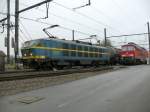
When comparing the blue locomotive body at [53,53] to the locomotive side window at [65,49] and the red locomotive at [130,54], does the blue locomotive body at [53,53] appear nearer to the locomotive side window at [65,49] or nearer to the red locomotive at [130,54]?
the locomotive side window at [65,49]

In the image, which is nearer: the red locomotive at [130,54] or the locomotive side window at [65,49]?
the locomotive side window at [65,49]

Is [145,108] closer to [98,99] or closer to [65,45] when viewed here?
[98,99]

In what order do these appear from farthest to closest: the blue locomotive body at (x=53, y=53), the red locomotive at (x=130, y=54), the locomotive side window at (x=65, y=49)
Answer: the red locomotive at (x=130, y=54)
the locomotive side window at (x=65, y=49)
the blue locomotive body at (x=53, y=53)

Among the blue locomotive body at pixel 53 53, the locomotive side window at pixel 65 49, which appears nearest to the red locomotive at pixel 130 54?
the blue locomotive body at pixel 53 53

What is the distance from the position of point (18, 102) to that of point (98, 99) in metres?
2.83

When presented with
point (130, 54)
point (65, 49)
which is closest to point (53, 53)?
point (65, 49)

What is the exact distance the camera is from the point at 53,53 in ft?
79.8

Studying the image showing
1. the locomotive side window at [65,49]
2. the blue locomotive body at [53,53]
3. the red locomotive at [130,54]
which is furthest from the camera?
the red locomotive at [130,54]

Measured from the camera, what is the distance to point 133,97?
9.49 meters

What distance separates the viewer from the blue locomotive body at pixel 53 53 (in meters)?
23.3

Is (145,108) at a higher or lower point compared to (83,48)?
lower

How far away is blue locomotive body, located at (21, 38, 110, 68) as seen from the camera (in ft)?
76.5

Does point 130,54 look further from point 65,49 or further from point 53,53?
point 53,53

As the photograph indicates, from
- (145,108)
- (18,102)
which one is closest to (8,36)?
(18,102)
